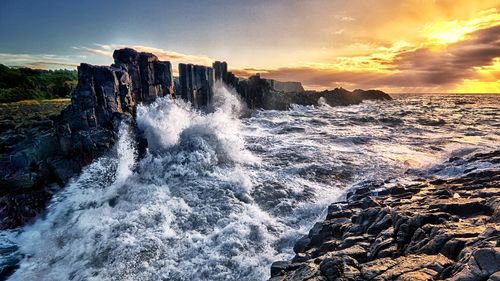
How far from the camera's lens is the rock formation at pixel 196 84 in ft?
124

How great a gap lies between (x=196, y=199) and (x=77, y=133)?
893cm

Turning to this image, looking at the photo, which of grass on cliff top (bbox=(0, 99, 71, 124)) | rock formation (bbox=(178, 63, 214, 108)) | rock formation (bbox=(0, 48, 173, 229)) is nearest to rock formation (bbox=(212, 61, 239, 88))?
rock formation (bbox=(178, 63, 214, 108))

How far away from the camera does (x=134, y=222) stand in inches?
496

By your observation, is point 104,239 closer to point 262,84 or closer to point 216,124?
point 216,124

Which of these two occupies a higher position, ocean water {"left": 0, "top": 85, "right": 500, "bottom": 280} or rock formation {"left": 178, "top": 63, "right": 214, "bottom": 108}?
rock formation {"left": 178, "top": 63, "right": 214, "bottom": 108}

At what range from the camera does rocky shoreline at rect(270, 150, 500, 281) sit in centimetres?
571

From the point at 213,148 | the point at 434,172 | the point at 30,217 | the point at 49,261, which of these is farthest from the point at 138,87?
the point at 434,172

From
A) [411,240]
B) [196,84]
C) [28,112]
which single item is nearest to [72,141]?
[411,240]

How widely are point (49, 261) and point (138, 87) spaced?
17473 mm

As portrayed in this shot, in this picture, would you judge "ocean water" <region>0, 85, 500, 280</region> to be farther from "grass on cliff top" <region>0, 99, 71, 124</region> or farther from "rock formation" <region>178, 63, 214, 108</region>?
"grass on cliff top" <region>0, 99, 71, 124</region>

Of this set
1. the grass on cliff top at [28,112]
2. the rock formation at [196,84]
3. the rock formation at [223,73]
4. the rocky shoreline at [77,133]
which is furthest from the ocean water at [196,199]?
the rock formation at [223,73]

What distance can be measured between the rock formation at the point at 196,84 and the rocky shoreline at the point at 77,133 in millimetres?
8299

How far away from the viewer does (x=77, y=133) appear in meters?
18.2

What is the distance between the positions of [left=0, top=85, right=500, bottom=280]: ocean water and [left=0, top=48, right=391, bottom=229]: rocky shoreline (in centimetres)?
79
